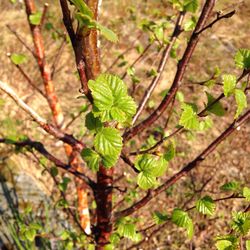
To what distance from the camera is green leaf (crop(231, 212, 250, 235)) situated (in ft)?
3.93

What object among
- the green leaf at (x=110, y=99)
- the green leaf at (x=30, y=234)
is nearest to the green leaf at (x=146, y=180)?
the green leaf at (x=110, y=99)

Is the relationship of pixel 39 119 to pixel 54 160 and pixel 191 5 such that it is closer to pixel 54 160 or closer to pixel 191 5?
pixel 54 160

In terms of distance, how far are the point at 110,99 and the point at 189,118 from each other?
34 centimetres

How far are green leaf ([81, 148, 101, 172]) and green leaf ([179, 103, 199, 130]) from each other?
31 cm

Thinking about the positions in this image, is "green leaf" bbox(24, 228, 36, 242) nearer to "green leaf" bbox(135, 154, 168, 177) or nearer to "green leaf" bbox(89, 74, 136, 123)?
"green leaf" bbox(135, 154, 168, 177)

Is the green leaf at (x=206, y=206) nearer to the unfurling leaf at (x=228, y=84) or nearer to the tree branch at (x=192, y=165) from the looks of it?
the tree branch at (x=192, y=165)

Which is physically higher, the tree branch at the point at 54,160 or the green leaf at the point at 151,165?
the tree branch at the point at 54,160

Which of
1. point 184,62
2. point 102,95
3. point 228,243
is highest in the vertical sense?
point 184,62

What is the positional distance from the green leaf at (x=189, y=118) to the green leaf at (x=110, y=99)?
247mm

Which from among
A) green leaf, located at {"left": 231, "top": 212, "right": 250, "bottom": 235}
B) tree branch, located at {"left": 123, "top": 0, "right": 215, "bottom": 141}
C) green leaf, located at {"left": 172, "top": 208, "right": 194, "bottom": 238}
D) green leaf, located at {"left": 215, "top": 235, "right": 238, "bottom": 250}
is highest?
tree branch, located at {"left": 123, "top": 0, "right": 215, "bottom": 141}

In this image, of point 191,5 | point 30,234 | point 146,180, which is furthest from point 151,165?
point 30,234

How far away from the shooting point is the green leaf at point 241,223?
3.93 ft

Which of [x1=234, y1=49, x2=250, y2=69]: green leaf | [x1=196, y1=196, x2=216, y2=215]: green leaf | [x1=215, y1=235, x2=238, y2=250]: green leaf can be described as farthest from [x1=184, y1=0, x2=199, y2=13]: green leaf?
[x1=215, y1=235, x2=238, y2=250]: green leaf

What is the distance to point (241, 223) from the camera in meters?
1.24
